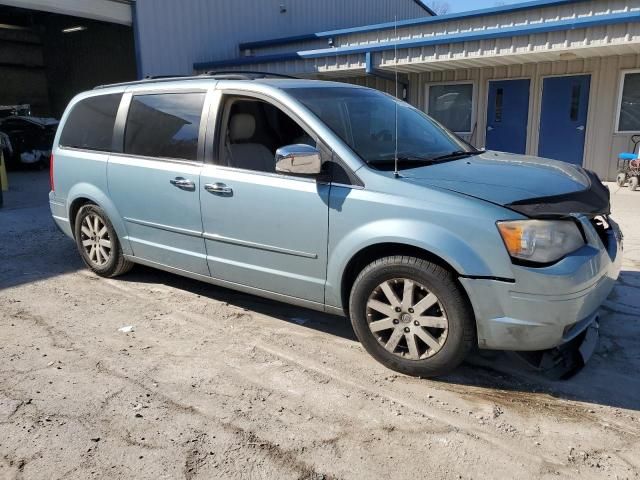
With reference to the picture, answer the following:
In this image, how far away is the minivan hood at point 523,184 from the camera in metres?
2.93

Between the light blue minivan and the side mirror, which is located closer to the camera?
the light blue minivan

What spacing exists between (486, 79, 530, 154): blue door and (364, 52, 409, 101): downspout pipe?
241 cm

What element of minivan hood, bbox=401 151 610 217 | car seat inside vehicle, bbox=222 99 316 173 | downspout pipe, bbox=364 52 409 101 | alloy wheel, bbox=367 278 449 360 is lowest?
alloy wheel, bbox=367 278 449 360

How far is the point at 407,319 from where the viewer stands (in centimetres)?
319

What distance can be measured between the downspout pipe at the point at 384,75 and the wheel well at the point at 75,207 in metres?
9.01

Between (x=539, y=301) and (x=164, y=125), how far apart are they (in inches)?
126

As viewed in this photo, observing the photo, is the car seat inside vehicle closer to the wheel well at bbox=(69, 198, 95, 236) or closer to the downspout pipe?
the wheel well at bbox=(69, 198, 95, 236)

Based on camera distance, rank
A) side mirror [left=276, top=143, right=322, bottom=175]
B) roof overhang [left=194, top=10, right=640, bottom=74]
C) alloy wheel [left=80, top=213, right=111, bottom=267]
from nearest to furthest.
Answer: side mirror [left=276, top=143, right=322, bottom=175] < alloy wheel [left=80, top=213, right=111, bottom=267] < roof overhang [left=194, top=10, right=640, bottom=74]

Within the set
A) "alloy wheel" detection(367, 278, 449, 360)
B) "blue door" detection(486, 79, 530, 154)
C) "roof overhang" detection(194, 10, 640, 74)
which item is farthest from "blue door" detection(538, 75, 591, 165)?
"alloy wheel" detection(367, 278, 449, 360)

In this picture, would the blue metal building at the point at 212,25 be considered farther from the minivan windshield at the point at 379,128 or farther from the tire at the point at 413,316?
the tire at the point at 413,316

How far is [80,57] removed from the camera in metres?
19.9

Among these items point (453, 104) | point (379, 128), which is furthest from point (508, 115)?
point (379, 128)

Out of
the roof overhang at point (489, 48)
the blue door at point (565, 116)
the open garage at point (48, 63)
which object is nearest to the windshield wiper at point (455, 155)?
the roof overhang at point (489, 48)

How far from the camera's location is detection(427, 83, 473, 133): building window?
13320mm
